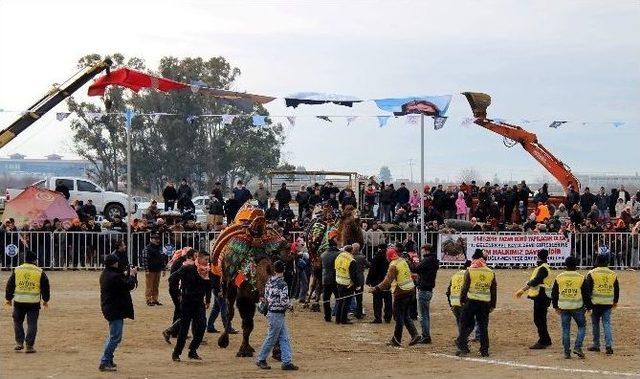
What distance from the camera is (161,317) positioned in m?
21.8

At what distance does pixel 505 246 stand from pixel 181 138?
28938 mm

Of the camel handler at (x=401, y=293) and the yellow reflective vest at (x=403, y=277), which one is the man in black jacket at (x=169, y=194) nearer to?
the camel handler at (x=401, y=293)

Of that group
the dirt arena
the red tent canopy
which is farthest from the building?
the dirt arena

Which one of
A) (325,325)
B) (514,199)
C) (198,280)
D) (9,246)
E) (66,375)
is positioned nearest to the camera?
(66,375)

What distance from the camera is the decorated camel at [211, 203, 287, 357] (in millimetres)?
17188

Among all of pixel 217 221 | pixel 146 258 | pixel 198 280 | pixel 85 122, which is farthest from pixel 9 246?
pixel 85 122

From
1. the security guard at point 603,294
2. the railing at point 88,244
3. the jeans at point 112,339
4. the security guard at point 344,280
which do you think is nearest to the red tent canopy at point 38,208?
the railing at point 88,244

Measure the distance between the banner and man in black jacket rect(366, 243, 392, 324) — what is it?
1100cm

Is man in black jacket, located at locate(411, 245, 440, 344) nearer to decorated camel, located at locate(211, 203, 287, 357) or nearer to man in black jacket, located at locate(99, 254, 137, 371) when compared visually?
decorated camel, located at locate(211, 203, 287, 357)

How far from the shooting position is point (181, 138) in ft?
191

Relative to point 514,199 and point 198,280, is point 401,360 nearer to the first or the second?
point 198,280

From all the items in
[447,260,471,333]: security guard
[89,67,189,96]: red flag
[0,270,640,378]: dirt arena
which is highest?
[89,67,189,96]: red flag

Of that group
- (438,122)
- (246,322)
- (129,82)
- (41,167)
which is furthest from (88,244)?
(41,167)

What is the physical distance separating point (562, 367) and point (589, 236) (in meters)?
17.1
